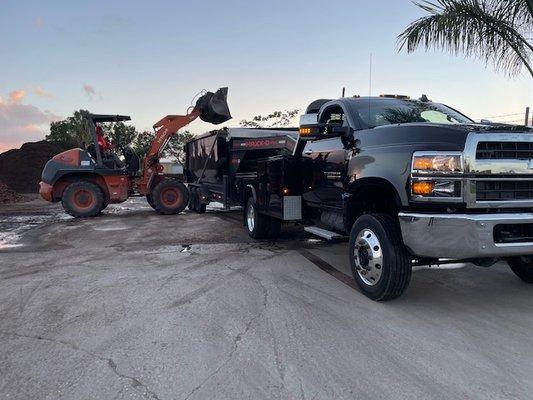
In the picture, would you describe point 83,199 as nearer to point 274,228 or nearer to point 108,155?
point 108,155

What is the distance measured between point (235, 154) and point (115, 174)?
4.80 metres

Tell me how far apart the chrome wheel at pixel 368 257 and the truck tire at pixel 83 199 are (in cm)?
1136

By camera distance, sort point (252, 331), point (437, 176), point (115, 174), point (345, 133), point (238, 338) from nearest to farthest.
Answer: point (238, 338) → point (252, 331) → point (437, 176) → point (345, 133) → point (115, 174)

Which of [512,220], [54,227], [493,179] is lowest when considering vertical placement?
[54,227]

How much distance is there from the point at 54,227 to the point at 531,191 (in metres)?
11.2

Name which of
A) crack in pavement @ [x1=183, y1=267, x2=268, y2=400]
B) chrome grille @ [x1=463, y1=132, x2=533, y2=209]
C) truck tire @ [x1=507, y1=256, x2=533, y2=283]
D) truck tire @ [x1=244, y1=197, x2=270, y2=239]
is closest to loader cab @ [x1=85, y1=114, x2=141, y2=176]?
truck tire @ [x1=244, y1=197, x2=270, y2=239]

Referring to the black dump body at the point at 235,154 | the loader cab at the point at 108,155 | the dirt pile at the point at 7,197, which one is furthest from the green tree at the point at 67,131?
the black dump body at the point at 235,154

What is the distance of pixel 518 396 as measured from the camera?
3248 mm

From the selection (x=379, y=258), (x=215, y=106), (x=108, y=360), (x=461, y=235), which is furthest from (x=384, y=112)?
(x=215, y=106)

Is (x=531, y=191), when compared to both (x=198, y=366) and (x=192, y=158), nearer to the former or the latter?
(x=198, y=366)

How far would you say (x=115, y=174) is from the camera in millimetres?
15508

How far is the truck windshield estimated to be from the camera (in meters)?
6.18

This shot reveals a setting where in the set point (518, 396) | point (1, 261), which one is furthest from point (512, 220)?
point (1, 261)

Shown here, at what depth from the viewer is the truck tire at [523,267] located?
6.01 metres
